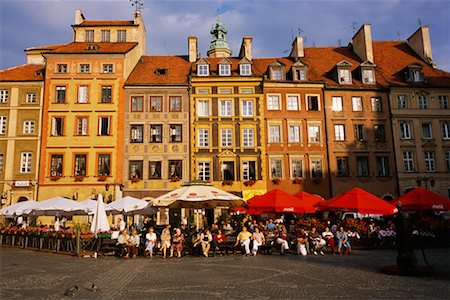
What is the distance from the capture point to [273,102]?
1283 inches

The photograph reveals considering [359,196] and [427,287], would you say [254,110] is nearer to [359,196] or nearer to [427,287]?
[359,196]

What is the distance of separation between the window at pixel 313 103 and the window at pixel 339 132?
2.15m

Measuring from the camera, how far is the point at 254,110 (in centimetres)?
3222

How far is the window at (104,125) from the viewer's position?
30953mm

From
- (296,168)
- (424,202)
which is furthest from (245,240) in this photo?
(296,168)

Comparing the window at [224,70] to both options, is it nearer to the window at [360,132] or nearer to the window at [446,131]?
the window at [360,132]

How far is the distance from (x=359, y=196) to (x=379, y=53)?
78.8 ft

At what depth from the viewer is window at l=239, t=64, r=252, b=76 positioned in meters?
33.1

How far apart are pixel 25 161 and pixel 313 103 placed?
73.7 feet

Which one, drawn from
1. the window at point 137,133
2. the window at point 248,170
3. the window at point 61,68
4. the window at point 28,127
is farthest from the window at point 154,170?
the window at point 61,68

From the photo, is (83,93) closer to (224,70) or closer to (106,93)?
(106,93)

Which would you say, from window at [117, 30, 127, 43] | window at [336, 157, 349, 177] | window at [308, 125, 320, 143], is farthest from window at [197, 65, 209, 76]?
window at [336, 157, 349, 177]

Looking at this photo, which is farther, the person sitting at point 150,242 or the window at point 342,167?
the window at point 342,167

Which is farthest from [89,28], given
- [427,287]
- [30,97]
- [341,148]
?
[427,287]
